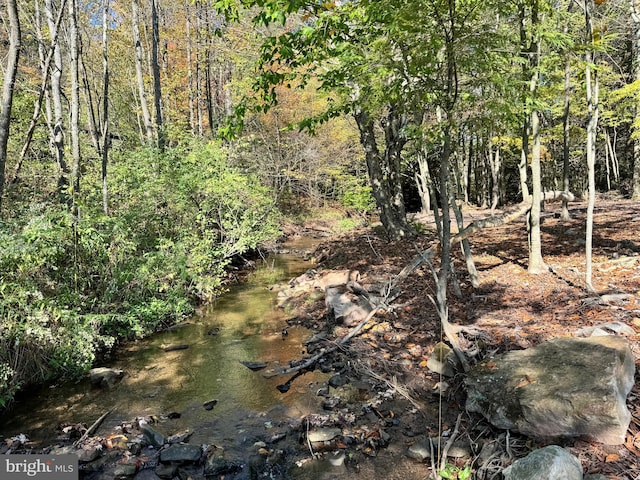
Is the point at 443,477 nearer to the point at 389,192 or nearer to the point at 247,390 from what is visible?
the point at 247,390

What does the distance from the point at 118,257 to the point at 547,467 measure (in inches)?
302

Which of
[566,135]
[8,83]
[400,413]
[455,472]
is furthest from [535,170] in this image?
[8,83]

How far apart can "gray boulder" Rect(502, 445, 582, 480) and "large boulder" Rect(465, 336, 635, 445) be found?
50 centimetres

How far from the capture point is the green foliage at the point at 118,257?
18.6ft

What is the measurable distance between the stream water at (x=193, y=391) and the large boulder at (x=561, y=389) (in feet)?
8.05

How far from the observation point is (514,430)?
12.3 ft

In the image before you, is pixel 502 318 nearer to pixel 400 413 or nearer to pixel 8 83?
pixel 400 413

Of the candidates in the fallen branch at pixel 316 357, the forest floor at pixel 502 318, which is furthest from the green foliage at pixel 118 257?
the forest floor at pixel 502 318

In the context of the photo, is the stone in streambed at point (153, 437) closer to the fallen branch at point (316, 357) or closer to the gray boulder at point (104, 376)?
the gray boulder at point (104, 376)

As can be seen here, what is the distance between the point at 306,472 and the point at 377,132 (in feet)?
66.3

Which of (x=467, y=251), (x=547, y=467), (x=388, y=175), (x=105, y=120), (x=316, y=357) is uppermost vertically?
(x=105, y=120)

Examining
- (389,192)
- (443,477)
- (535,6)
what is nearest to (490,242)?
(389,192)

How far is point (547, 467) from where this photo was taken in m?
2.88

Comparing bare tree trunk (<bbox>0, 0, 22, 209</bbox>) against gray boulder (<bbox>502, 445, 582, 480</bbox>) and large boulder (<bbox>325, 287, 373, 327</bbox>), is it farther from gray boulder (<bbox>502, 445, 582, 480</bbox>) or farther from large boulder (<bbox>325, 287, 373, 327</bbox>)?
gray boulder (<bbox>502, 445, 582, 480</bbox>)
